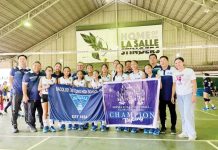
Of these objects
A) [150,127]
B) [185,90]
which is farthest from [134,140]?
[185,90]

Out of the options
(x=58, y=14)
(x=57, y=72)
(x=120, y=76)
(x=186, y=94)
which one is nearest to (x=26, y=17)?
(x=58, y=14)

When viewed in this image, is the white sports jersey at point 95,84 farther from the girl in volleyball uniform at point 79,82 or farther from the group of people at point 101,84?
the girl in volleyball uniform at point 79,82

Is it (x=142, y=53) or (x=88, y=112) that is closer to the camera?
(x=88, y=112)

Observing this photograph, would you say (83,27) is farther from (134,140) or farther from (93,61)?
(134,140)

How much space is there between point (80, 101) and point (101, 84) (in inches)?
25.9

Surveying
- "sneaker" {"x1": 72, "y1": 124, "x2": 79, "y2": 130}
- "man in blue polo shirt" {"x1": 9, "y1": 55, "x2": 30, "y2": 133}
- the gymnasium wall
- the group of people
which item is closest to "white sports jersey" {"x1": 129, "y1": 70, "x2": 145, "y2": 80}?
the group of people

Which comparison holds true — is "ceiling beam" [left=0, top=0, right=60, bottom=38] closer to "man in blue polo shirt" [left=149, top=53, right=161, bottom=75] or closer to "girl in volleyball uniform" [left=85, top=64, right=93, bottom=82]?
"girl in volleyball uniform" [left=85, top=64, right=93, bottom=82]

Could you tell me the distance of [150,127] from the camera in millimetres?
5512

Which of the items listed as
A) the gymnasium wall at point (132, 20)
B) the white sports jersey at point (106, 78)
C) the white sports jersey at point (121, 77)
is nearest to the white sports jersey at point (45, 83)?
the white sports jersey at point (106, 78)

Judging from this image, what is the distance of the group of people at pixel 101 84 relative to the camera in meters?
5.14

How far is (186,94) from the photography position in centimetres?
509

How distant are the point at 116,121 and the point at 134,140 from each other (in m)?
1.01

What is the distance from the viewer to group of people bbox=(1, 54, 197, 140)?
5.14m

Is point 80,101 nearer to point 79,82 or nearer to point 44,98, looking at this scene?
point 79,82
